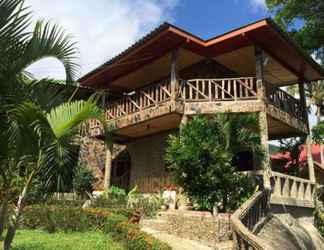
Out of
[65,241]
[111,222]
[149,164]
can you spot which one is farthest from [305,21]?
[65,241]

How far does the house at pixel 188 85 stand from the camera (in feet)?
35.4

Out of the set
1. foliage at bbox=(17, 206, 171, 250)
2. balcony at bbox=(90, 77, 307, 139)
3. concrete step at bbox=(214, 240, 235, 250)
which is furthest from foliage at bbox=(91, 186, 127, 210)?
concrete step at bbox=(214, 240, 235, 250)

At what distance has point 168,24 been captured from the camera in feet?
33.4

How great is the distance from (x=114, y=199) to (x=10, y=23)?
968cm

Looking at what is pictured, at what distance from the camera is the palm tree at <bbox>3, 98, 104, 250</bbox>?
10.5 feet

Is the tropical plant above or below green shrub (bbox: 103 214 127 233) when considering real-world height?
above

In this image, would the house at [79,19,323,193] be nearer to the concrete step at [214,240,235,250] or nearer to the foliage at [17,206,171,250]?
the concrete step at [214,240,235,250]

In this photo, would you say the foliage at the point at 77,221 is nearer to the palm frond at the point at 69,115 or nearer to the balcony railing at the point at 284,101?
the palm frond at the point at 69,115

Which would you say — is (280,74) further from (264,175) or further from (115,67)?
(115,67)

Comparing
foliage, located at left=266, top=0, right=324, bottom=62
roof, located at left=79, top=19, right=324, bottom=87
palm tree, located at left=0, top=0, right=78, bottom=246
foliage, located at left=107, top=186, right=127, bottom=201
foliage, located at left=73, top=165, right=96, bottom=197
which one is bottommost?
foliage, located at left=107, top=186, right=127, bottom=201

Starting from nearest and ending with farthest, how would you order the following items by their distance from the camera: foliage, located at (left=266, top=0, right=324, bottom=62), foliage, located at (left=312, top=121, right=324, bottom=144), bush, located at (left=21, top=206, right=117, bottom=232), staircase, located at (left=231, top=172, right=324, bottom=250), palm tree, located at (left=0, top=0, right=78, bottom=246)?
1. palm tree, located at (left=0, top=0, right=78, bottom=246)
2. staircase, located at (left=231, top=172, right=324, bottom=250)
3. bush, located at (left=21, top=206, right=117, bottom=232)
4. foliage, located at (left=312, top=121, right=324, bottom=144)
5. foliage, located at (left=266, top=0, right=324, bottom=62)

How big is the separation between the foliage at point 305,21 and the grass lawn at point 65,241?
1330cm

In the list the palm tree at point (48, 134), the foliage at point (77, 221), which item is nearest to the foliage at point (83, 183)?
the foliage at point (77, 221)

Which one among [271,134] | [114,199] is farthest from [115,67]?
[271,134]
